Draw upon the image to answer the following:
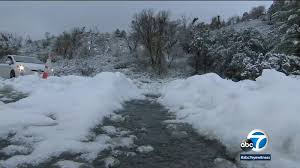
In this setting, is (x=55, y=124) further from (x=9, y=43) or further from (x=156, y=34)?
(x=9, y=43)

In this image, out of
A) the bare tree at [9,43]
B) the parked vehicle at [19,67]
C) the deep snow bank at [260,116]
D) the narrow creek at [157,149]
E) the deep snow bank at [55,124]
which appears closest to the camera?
the narrow creek at [157,149]

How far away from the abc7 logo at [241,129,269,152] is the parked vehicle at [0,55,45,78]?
12020 mm

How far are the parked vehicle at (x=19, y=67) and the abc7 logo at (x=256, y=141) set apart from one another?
12020 mm

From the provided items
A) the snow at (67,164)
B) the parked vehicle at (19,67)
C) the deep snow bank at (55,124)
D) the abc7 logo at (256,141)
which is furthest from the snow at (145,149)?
the parked vehicle at (19,67)

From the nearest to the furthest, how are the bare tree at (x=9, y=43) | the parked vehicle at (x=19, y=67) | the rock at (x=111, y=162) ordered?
the rock at (x=111, y=162)
the parked vehicle at (x=19, y=67)
the bare tree at (x=9, y=43)

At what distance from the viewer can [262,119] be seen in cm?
491

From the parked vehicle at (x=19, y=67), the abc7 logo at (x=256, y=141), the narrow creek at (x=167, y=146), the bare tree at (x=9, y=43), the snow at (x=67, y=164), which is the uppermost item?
the snow at (x=67, y=164)

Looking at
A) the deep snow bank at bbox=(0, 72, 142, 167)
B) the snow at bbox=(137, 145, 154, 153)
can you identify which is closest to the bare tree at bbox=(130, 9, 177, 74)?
the deep snow bank at bbox=(0, 72, 142, 167)

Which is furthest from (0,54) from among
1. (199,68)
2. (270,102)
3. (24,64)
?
(270,102)

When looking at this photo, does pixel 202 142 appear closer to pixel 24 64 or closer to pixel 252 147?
pixel 252 147

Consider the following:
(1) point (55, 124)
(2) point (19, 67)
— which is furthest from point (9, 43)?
(1) point (55, 124)

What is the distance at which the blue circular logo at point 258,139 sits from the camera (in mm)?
4328

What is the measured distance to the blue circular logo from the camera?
4.33 metres

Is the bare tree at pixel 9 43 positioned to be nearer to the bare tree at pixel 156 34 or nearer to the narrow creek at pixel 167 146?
the bare tree at pixel 156 34
